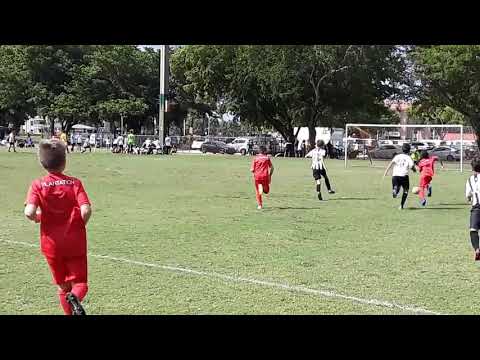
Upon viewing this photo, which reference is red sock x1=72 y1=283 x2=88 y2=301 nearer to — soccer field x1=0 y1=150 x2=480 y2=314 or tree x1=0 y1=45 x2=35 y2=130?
soccer field x1=0 y1=150 x2=480 y2=314

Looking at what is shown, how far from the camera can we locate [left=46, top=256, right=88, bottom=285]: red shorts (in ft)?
18.2

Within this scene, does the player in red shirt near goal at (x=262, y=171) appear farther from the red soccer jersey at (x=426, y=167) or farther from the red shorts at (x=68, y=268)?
the red shorts at (x=68, y=268)

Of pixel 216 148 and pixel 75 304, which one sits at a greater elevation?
pixel 216 148

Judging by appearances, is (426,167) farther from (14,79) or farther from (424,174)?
(14,79)

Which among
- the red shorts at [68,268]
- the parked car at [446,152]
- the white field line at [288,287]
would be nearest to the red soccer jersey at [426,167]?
the white field line at [288,287]

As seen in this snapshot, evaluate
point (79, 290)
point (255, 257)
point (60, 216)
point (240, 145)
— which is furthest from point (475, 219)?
point (240, 145)

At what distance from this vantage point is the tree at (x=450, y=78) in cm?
4556

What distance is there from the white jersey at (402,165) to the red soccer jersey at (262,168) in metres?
3.17

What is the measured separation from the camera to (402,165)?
1549 cm

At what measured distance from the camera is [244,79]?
2010 inches

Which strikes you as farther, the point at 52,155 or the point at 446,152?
the point at 446,152

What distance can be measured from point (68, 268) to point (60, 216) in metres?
0.46
